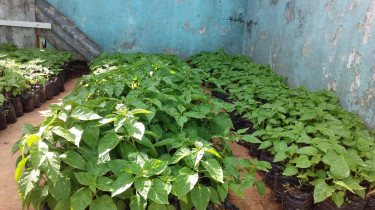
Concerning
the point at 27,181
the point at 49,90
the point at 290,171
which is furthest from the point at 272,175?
the point at 49,90

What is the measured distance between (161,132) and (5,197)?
1473mm

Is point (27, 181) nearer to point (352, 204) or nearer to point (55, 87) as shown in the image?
point (352, 204)

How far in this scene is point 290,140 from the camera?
2.66 meters

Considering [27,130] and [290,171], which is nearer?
[27,130]

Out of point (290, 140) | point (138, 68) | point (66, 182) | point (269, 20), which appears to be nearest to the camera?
point (66, 182)

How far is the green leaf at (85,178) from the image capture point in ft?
5.14

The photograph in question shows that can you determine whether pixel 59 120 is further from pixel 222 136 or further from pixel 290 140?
pixel 290 140

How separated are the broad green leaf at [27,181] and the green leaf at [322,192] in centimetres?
192

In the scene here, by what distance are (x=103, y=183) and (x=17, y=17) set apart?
6.55m

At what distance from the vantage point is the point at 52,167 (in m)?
1.47

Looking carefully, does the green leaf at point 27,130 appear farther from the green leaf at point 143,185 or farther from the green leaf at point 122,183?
the green leaf at point 143,185

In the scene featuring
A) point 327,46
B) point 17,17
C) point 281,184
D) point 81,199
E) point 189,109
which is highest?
point 17,17

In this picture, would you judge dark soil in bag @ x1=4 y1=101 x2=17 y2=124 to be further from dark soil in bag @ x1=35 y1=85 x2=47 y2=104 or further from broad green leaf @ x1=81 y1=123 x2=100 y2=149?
broad green leaf @ x1=81 y1=123 x2=100 y2=149

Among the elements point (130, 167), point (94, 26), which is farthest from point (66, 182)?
point (94, 26)
